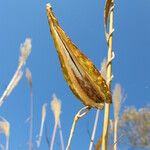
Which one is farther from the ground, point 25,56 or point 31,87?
point 25,56

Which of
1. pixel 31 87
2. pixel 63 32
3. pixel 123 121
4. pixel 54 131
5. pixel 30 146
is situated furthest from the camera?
pixel 123 121

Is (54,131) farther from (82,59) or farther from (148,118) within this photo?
(148,118)

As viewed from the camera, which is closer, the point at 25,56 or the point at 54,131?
the point at 25,56

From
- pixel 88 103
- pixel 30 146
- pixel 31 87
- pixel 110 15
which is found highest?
pixel 31 87

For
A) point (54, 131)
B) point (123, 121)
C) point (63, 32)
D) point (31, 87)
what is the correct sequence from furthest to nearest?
point (123, 121)
point (54, 131)
point (31, 87)
point (63, 32)

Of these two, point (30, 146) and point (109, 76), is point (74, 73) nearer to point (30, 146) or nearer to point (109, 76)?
point (109, 76)

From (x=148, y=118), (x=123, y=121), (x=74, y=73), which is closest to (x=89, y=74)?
(x=74, y=73)
